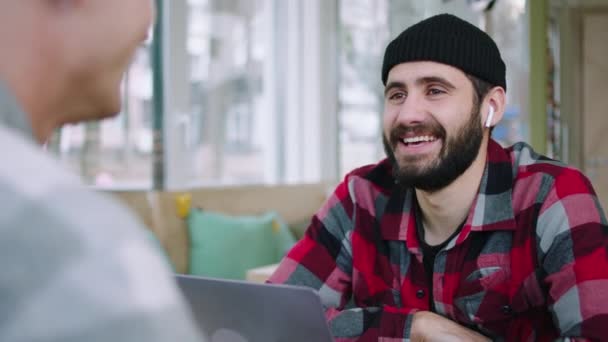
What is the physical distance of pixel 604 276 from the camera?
3.34 feet

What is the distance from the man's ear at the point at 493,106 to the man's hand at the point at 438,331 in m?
0.39

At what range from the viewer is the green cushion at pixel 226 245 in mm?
3201

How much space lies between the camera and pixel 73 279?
207 millimetres

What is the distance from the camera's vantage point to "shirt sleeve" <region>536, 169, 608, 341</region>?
1.00 m

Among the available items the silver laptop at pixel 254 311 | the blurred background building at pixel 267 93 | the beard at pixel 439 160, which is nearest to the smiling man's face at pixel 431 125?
the beard at pixel 439 160

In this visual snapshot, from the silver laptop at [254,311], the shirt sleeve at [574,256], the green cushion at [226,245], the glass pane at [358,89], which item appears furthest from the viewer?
the glass pane at [358,89]

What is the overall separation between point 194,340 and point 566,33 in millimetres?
1668

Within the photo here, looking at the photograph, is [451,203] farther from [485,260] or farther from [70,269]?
[70,269]

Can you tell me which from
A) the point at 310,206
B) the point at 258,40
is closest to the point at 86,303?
the point at 310,206

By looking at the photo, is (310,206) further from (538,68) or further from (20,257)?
(20,257)

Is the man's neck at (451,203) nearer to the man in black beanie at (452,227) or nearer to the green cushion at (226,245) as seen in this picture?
the man in black beanie at (452,227)

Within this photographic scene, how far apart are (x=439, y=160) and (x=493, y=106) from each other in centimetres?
17

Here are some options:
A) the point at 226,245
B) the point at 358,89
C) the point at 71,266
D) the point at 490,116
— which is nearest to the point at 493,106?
the point at 490,116

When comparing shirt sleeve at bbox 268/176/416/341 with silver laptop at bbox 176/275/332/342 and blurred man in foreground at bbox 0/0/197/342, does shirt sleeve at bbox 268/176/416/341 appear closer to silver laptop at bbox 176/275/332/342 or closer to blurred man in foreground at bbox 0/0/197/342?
silver laptop at bbox 176/275/332/342
